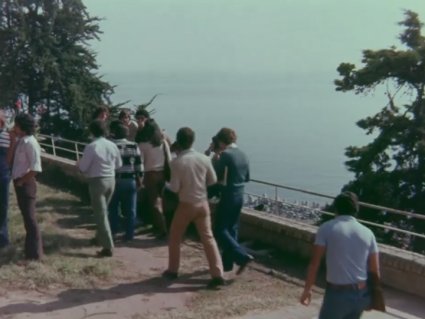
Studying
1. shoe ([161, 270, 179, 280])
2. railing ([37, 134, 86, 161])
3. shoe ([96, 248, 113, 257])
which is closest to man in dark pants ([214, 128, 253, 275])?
shoe ([161, 270, 179, 280])

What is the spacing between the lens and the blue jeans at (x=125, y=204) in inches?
350

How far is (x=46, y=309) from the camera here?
6.64 m

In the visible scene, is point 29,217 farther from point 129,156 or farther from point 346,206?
point 346,206

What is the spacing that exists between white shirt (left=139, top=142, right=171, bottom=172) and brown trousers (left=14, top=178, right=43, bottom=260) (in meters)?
1.71

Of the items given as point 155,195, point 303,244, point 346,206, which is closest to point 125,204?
point 155,195

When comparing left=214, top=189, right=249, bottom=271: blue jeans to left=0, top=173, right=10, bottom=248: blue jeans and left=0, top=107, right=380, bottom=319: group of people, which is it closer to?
left=0, top=107, right=380, bottom=319: group of people

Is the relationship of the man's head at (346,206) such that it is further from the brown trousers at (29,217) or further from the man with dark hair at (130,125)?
the man with dark hair at (130,125)

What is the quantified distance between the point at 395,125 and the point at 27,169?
24.0 meters

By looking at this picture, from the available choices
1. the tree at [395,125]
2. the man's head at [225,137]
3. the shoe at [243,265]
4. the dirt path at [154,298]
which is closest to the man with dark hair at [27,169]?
the dirt path at [154,298]

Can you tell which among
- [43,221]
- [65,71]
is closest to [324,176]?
[65,71]

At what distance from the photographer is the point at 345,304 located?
5.18m

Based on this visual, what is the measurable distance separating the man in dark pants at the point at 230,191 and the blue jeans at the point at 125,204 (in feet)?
5.03

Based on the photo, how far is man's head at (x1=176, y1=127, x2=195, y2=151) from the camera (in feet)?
24.0

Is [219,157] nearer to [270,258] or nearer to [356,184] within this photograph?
[270,258]
